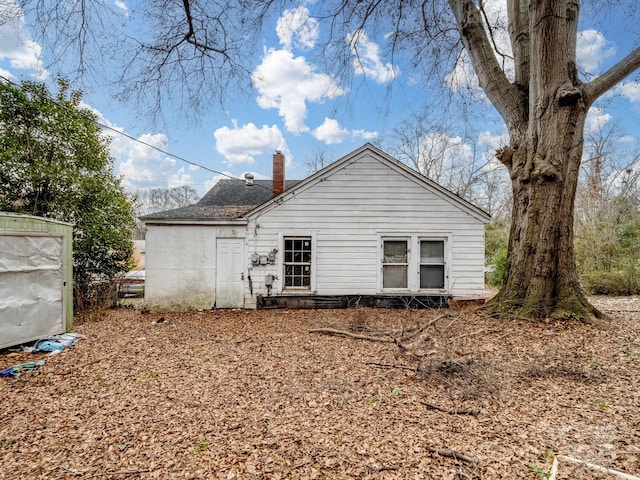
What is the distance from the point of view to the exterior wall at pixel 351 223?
8867mm

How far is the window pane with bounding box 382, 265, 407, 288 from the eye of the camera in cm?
891

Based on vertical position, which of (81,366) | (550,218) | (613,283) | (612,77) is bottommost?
(81,366)

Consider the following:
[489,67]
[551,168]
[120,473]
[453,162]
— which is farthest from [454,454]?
[453,162]

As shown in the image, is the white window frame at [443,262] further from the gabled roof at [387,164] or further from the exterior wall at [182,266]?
the exterior wall at [182,266]

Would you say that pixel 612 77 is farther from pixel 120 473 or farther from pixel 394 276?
pixel 120 473

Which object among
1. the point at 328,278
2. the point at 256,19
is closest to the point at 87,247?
the point at 328,278

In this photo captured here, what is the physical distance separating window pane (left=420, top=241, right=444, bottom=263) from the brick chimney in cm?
472

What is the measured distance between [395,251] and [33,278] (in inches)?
312

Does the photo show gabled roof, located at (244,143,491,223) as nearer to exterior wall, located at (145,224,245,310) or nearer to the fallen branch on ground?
exterior wall, located at (145,224,245,310)

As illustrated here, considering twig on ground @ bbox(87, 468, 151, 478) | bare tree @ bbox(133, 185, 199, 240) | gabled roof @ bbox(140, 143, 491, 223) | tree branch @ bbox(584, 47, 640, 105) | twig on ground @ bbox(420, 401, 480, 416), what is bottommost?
twig on ground @ bbox(87, 468, 151, 478)

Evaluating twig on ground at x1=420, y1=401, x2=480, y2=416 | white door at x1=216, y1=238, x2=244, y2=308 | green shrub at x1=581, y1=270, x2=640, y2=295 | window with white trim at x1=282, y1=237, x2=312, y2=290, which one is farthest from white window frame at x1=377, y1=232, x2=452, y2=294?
green shrub at x1=581, y1=270, x2=640, y2=295

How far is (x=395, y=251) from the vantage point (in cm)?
Answer: 898

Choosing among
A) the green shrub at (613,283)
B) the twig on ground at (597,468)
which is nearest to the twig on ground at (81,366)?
the twig on ground at (597,468)

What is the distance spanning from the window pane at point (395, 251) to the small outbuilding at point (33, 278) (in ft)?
24.1
